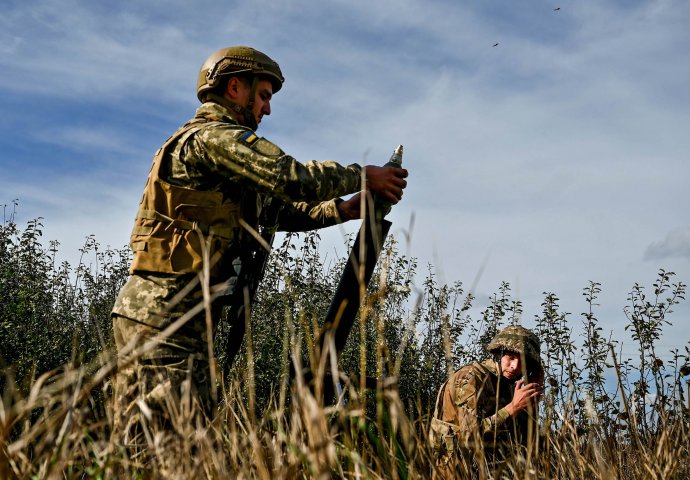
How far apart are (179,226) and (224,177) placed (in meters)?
0.28

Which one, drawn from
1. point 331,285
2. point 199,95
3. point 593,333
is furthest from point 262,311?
point 199,95

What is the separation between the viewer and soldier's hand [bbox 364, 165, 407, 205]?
11.1 feet

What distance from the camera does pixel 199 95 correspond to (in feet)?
12.8

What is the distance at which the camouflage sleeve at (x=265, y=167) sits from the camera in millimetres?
3293

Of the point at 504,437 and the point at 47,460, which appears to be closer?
the point at 47,460

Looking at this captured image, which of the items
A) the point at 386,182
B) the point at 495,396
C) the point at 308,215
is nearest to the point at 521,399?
the point at 495,396

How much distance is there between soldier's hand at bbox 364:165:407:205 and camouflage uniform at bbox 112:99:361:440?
7 centimetres

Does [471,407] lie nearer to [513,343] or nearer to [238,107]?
[513,343]

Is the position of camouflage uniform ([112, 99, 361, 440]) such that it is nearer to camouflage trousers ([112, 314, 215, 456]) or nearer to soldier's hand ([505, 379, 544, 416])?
camouflage trousers ([112, 314, 215, 456])

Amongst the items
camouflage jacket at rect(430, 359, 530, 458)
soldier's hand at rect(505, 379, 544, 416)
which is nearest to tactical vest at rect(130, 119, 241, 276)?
camouflage jacket at rect(430, 359, 530, 458)

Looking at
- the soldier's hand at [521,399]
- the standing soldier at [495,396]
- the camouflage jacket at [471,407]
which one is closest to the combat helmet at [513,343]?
the standing soldier at [495,396]

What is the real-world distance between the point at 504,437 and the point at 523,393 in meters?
0.71

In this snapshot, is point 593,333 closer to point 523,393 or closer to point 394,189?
point 523,393

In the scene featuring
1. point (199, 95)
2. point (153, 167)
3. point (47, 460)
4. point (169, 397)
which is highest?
point (199, 95)
